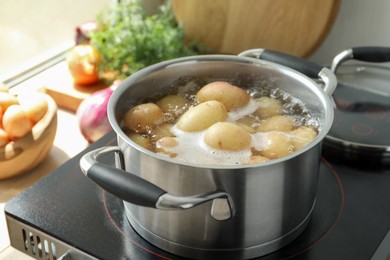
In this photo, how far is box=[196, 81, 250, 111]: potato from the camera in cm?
71

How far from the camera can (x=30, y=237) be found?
71 cm

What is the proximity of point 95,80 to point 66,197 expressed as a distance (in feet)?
1.47

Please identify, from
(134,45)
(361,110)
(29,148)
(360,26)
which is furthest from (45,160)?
(360,26)

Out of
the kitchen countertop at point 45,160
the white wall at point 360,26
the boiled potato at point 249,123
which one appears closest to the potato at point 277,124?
the boiled potato at point 249,123

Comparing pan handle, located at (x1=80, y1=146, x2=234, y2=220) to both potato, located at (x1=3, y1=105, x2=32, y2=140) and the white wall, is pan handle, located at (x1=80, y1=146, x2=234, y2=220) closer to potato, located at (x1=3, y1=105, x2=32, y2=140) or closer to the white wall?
potato, located at (x1=3, y1=105, x2=32, y2=140)

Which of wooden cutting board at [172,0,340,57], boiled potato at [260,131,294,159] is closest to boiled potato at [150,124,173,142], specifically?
boiled potato at [260,131,294,159]

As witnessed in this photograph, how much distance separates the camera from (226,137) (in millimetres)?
615

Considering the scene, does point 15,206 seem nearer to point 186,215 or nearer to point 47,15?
point 186,215

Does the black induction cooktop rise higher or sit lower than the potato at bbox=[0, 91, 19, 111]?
lower

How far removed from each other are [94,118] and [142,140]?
35cm

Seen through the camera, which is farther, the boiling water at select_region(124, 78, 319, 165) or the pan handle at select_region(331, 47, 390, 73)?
the pan handle at select_region(331, 47, 390, 73)

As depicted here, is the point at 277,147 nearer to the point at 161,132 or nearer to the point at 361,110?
the point at 161,132

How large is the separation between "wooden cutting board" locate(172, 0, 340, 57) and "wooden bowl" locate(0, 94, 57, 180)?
0.41m

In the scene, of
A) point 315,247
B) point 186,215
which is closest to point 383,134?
point 315,247
